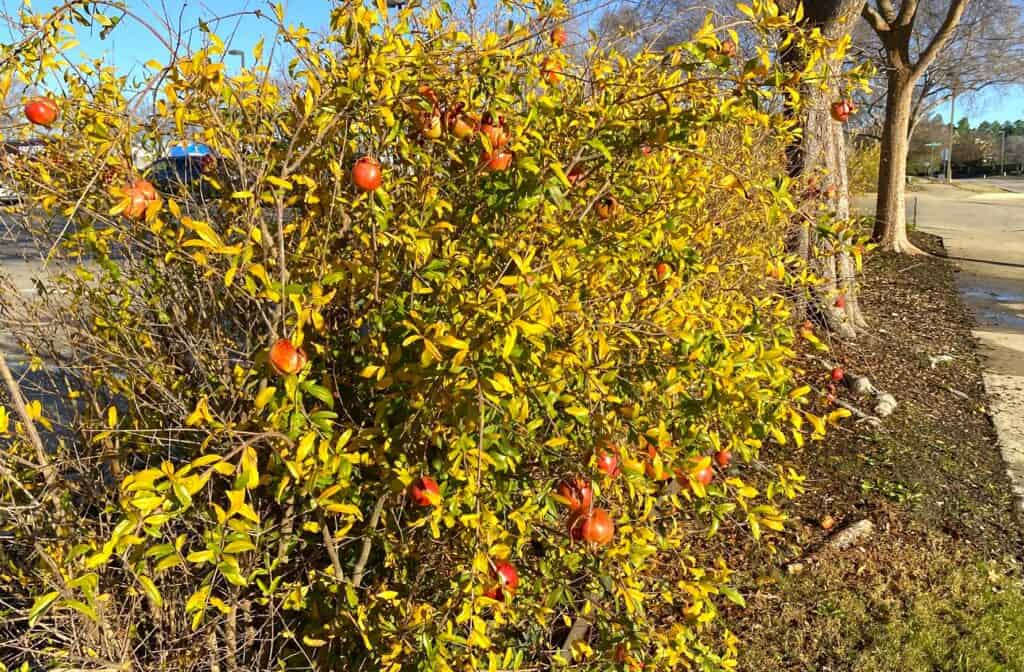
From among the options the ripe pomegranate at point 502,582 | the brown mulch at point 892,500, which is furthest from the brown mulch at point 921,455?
the ripe pomegranate at point 502,582

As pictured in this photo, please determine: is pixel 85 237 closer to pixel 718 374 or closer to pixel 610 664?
pixel 718 374

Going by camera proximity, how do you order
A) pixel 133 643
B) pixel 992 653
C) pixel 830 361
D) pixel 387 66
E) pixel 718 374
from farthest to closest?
pixel 830 361
pixel 992 653
pixel 133 643
pixel 718 374
pixel 387 66

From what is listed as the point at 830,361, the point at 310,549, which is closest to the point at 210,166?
the point at 310,549

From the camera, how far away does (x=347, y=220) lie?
2.00m

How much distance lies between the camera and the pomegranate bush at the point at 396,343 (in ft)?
5.71

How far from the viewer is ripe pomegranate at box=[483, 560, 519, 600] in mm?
1926

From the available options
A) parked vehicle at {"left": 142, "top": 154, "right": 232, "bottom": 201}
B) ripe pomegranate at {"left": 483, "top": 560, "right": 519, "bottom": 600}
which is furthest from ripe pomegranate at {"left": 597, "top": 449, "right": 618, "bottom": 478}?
parked vehicle at {"left": 142, "top": 154, "right": 232, "bottom": 201}

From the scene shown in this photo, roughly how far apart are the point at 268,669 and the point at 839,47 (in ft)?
7.83

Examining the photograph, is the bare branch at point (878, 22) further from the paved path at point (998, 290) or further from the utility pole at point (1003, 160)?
the utility pole at point (1003, 160)

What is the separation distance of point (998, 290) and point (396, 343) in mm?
11457

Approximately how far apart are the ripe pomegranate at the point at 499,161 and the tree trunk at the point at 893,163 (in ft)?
38.9

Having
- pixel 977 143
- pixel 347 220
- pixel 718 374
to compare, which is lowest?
pixel 977 143

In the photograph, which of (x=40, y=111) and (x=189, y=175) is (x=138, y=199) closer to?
(x=40, y=111)

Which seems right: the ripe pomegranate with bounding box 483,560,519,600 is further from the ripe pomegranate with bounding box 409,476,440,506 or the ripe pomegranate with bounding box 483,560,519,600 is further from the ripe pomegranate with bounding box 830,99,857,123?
the ripe pomegranate with bounding box 830,99,857,123
